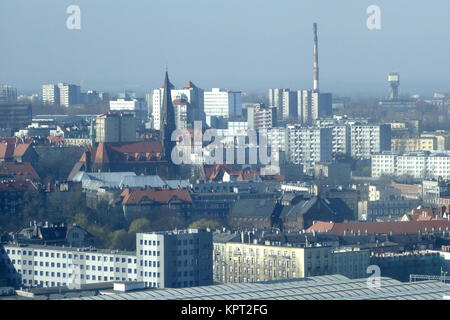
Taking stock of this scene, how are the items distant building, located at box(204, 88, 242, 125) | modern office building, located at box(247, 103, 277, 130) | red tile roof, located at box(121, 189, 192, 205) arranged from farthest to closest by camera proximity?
distant building, located at box(204, 88, 242, 125)
modern office building, located at box(247, 103, 277, 130)
red tile roof, located at box(121, 189, 192, 205)

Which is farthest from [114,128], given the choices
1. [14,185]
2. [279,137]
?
[14,185]

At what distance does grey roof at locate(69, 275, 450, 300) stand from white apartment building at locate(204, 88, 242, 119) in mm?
55008

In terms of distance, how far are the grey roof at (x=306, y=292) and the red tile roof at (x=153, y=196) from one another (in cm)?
1637

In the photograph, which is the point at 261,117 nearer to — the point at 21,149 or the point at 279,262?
the point at 21,149

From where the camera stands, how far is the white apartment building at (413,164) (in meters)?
46.3

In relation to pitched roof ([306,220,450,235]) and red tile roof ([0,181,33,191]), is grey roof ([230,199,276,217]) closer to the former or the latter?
pitched roof ([306,220,450,235])

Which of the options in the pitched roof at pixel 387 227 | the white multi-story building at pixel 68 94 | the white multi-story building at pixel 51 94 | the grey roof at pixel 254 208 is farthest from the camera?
the white multi-story building at pixel 68 94

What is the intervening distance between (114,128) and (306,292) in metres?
34.7

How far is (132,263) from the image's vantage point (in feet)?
69.6

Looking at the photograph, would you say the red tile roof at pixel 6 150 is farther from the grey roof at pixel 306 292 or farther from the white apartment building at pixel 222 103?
the grey roof at pixel 306 292

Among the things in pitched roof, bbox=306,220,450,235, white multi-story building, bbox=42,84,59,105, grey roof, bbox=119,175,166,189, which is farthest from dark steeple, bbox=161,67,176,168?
white multi-story building, bbox=42,84,59,105

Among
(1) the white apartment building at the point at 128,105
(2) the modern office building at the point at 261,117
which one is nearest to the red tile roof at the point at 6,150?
(2) the modern office building at the point at 261,117

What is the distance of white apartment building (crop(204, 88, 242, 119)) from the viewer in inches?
2774
